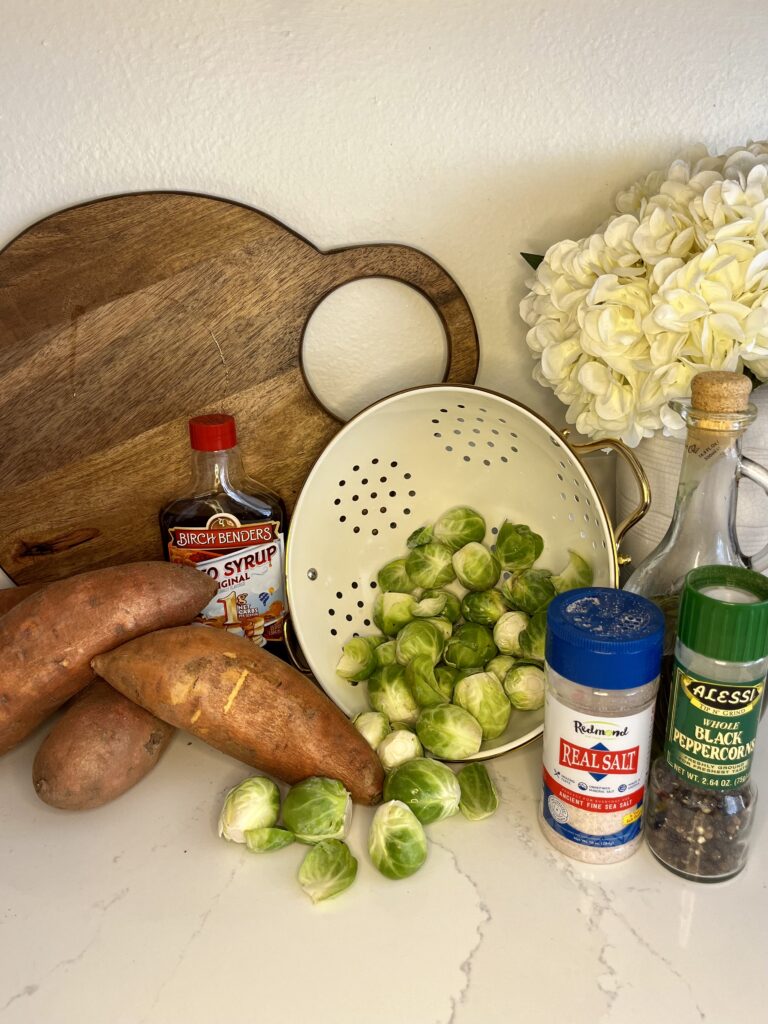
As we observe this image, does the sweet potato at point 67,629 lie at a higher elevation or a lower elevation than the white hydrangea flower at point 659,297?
lower

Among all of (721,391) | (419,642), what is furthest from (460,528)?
(721,391)

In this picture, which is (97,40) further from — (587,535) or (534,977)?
(534,977)

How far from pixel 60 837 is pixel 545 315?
767 millimetres

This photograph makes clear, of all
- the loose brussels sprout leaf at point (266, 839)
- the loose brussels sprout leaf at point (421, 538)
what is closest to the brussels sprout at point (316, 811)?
the loose brussels sprout leaf at point (266, 839)

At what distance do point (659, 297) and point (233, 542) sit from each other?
1.84 feet

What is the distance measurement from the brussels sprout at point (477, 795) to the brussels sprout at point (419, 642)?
138 mm

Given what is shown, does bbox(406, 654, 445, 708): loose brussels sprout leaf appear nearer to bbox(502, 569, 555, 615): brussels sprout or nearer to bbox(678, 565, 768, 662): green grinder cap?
bbox(502, 569, 555, 615): brussels sprout

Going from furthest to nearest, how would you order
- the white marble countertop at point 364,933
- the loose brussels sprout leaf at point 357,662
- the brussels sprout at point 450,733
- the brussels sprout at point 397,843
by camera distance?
the loose brussels sprout leaf at point 357,662
the brussels sprout at point 450,733
the brussels sprout at point 397,843
the white marble countertop at point 364,933

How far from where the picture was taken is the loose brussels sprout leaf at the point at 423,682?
0.92m

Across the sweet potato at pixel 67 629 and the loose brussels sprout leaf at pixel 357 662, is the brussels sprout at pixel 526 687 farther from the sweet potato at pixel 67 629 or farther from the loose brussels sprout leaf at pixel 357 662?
the sweet potato at pixel 67 629

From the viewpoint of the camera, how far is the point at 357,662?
0.99 meters

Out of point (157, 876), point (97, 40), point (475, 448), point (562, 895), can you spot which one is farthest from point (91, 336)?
point (562, 895)

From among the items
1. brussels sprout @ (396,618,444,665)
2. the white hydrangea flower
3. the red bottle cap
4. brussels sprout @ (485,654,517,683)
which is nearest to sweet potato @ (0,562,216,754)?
the red bottle cap

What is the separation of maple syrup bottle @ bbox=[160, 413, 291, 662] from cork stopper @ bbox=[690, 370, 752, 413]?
20.8 inches
